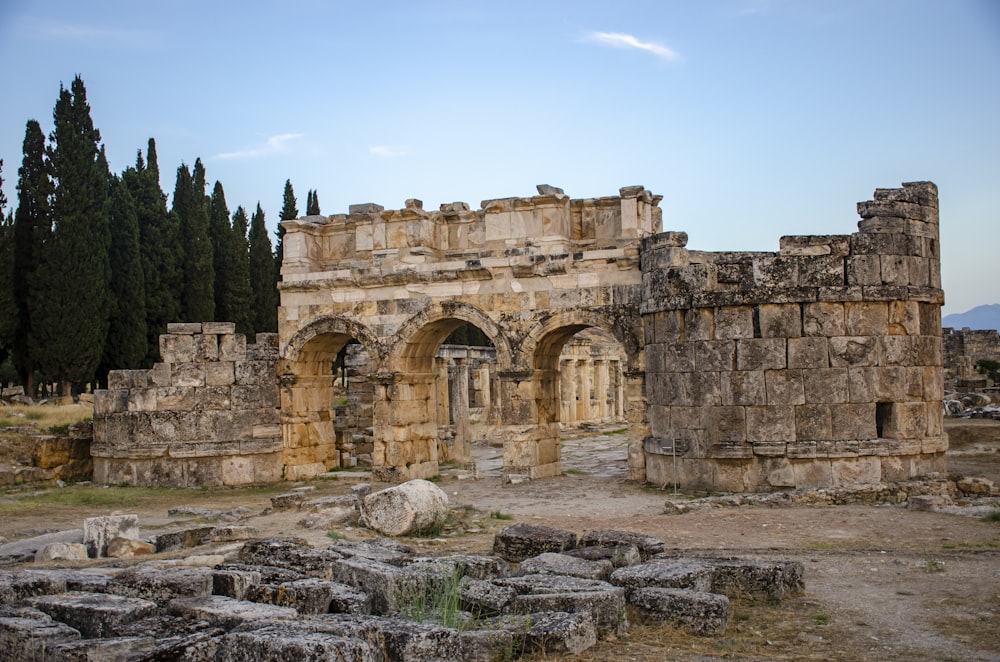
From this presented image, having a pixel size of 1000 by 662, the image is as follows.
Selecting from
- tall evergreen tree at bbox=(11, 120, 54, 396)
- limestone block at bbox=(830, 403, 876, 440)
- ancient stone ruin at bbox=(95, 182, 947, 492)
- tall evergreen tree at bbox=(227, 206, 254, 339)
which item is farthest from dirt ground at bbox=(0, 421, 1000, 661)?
tall evergreen tree at bbox=(227, 206, 254, 339)

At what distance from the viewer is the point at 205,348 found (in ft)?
56.7

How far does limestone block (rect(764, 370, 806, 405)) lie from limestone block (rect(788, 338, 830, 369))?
0.48ft

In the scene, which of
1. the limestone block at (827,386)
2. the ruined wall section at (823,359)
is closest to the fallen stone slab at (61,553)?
the ruined wall section at (823,359)

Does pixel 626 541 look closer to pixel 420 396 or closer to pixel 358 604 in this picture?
pixel 358 604

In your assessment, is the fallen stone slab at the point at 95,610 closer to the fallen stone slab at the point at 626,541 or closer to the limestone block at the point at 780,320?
the fallen stone slab at the point at 626,541

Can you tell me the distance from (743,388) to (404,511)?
5.30 metres

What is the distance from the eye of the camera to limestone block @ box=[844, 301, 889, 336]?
523 inches

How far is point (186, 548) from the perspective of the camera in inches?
399

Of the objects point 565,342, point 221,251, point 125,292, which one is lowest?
point 565,342

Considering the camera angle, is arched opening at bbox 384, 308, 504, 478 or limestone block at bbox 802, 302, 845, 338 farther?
arched opening at bbox 384, 308, 504, 478

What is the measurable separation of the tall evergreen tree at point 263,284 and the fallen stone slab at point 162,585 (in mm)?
27381

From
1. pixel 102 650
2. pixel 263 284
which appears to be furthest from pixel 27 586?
pixel 263 284

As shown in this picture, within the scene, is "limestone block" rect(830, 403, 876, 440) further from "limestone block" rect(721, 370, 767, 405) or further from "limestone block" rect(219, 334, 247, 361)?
"limestone block" rect(219, 334, 247, 361)

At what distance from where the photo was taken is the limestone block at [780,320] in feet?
43.9
